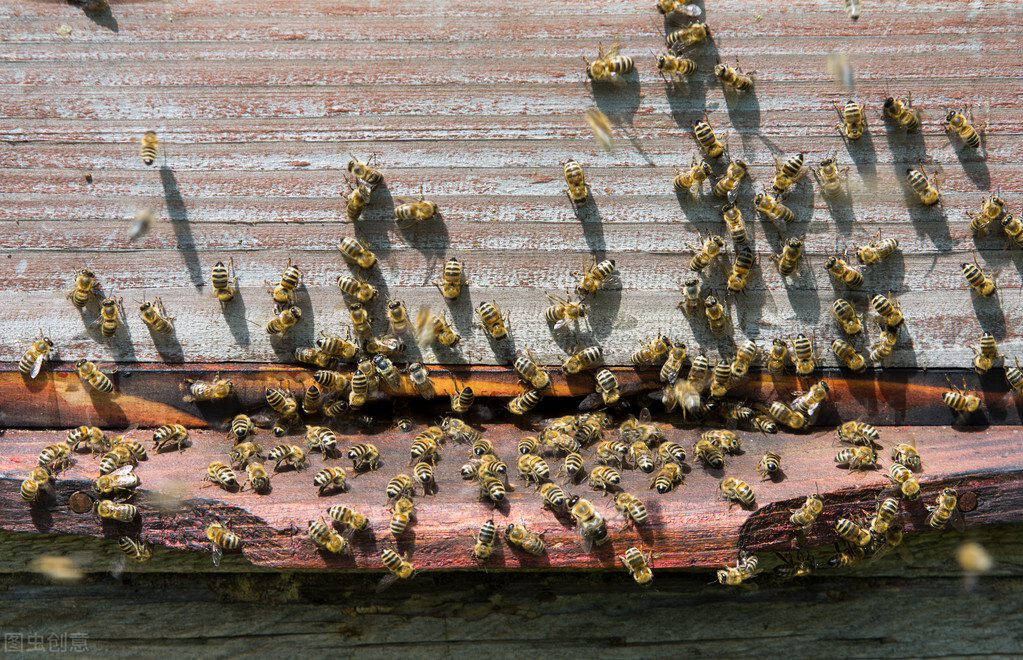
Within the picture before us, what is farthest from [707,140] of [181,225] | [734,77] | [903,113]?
[181,225]

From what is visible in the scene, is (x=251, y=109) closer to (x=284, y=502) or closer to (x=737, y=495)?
(x=284, y=502)

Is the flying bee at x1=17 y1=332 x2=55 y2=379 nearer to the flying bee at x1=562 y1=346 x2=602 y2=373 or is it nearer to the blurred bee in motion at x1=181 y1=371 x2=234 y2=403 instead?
the blurred bee in motion at x1=181 y1=371 x2=234 y2=403

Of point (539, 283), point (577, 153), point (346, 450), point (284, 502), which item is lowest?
point (284, 502)

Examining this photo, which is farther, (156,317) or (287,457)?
(156,317)

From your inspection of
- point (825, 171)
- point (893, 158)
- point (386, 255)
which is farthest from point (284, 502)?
point (893, 158)

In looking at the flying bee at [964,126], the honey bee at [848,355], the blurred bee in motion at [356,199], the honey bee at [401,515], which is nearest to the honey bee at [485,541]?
the honey bee at [401,515]

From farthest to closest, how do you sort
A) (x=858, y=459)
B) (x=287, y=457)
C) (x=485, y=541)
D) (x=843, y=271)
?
(x=843, y=271) → (x=287, y=457) → (x=858, y=459) → (x=485, y=541)

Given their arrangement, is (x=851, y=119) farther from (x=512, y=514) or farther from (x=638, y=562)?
(x=512, y=514)
